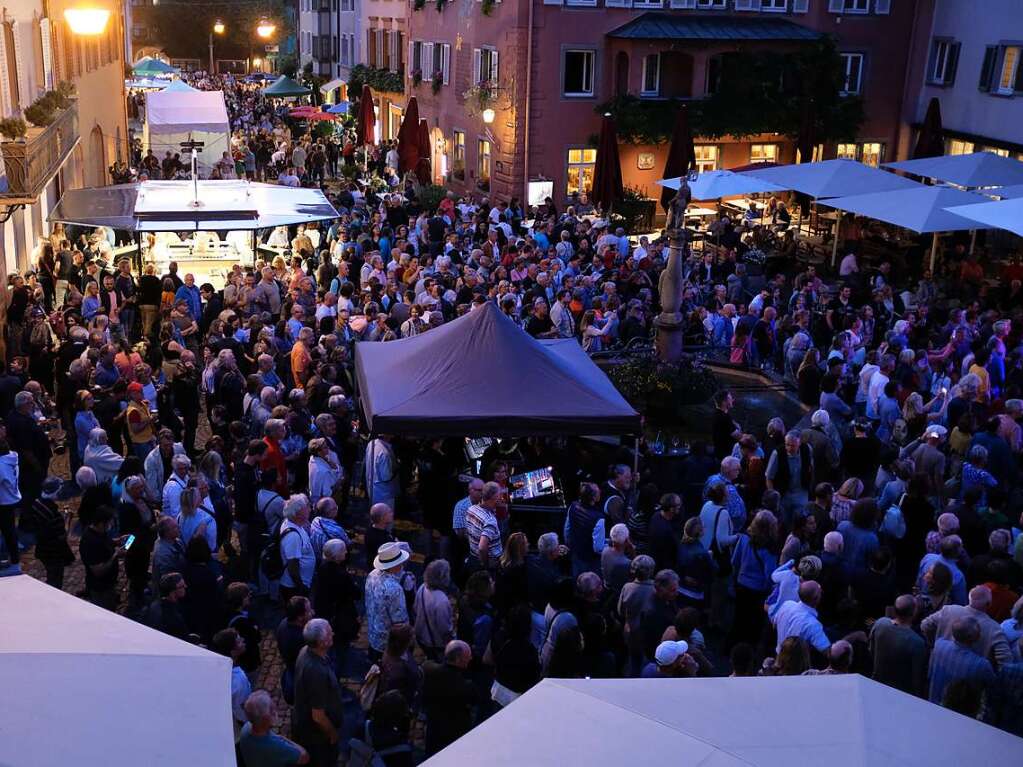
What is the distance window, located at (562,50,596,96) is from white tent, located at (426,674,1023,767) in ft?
78.3

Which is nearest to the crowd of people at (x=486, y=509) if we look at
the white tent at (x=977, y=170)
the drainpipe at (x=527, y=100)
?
the white tent at (x=977, y=170)

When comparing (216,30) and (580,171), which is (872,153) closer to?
(580,171)

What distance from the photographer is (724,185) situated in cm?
2111

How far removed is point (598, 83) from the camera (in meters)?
27.1

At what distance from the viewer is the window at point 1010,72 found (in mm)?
25359

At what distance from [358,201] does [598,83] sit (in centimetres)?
687

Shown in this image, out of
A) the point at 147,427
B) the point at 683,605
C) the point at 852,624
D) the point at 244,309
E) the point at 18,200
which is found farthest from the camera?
the point at 244,309

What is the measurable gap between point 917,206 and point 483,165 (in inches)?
566

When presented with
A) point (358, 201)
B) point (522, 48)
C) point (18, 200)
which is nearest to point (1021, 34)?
point (522, 48)

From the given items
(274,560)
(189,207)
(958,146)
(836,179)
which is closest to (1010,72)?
(958,146)

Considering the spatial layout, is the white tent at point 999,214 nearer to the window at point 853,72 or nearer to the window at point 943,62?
the window at point 943,62

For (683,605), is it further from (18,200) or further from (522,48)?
(522,48)

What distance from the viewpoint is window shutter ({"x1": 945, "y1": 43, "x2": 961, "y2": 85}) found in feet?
91.4

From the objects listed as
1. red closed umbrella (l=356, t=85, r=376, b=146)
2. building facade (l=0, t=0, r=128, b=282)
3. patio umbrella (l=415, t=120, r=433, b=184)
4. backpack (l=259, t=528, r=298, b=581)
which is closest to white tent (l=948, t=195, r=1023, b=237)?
backpack (l=259, t=528, r=298, b=581)
